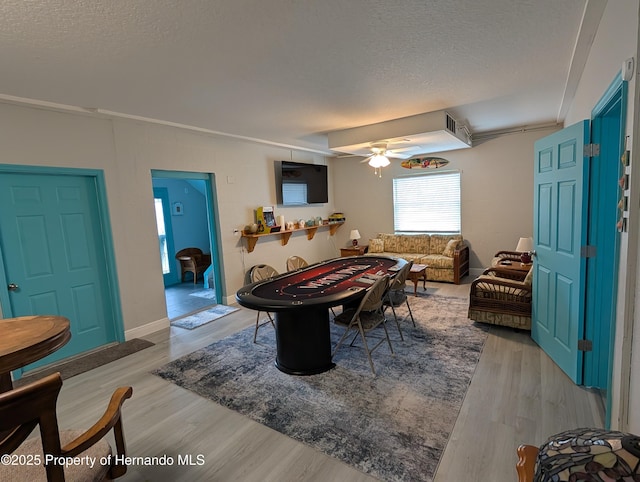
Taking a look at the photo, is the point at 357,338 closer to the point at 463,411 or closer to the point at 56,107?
the point at 463,411

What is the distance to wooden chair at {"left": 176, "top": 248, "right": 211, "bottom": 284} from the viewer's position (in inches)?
267

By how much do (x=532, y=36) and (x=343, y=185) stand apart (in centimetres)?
551

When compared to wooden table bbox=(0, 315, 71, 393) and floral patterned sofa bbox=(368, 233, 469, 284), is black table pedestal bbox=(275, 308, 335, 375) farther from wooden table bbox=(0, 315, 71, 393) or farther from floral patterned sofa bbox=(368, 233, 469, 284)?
floral patterned sofa bbox=(368, 233, 469, 284)

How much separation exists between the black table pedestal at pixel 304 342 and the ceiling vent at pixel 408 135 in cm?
270

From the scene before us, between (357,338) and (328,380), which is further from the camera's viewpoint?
(357,338)

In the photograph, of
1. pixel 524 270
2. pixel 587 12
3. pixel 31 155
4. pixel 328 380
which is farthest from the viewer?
pixel 524 270

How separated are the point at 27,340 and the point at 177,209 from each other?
5.67 m

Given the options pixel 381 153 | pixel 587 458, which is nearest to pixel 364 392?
pixel 587 458

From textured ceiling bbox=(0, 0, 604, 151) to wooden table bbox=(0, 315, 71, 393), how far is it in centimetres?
163

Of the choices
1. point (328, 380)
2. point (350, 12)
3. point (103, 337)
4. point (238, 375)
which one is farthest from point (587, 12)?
point (103, 337)

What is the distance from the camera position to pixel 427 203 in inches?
266

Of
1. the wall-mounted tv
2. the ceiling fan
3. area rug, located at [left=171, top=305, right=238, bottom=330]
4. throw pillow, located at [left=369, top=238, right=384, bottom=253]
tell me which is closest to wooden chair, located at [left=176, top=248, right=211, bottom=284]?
area rug, located at [left=171, top=305, right=238, bottom=330]

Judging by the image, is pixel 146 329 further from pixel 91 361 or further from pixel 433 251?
pixel 433 251

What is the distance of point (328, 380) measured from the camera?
→ 9.42 feet
